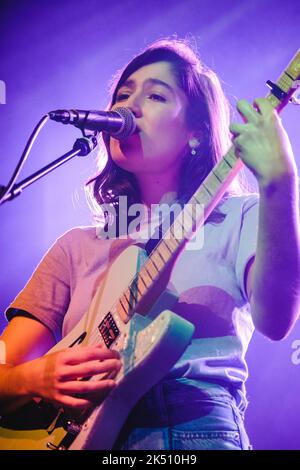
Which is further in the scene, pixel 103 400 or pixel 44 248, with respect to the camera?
pixel 44 248

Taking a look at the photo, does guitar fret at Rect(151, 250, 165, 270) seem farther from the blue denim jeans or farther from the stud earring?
the stud earring

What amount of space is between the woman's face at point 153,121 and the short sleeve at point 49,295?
1.23 ft

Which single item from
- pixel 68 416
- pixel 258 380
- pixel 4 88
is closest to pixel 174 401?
pixel 68 416

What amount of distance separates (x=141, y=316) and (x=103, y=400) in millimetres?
204

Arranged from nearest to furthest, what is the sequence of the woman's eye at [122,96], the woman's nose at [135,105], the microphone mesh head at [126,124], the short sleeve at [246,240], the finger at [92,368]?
the finger at [92,368], the short sleeve at [246,240], the microphone mesh head at [126,124], the woman's nose at [135,105], the woman's eye at [122,96]

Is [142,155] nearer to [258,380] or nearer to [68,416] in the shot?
[68,416]

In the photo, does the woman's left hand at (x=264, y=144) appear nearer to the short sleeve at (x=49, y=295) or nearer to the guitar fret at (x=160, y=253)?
the guitar fret at (x=160, y=253)

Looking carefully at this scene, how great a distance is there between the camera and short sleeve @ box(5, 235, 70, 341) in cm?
147

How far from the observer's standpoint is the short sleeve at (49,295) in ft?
4.83

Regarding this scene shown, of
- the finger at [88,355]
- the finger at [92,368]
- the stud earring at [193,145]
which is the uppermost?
the stud earring at [193,145]

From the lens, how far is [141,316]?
3.79 feet

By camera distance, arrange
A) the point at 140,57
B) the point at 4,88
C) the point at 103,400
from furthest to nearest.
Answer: the point at 4,88 < the point at 140,57 < the point at 103,400
